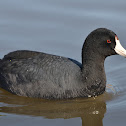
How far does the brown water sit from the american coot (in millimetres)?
165

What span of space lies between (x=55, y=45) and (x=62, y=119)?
3046 millimetres

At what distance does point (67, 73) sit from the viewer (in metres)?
6.57

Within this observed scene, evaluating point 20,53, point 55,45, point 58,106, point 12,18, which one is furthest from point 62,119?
point 12,18

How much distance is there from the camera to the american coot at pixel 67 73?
6508 mm

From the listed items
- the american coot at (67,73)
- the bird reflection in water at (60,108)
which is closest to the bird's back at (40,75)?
the american coot at (67,73)

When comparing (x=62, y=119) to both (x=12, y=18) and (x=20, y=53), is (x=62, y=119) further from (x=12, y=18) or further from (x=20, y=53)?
(x=12, y=18)

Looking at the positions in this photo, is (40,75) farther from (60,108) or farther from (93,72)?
(93,72)

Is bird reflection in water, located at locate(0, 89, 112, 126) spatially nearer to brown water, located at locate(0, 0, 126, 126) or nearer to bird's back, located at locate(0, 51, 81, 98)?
brown water, located at locate(0, 0, 126, 126)

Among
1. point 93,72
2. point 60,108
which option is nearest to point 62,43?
point 93,72

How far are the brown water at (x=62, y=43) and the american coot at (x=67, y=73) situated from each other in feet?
0.54

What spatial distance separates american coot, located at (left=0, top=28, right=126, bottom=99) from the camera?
6508mm

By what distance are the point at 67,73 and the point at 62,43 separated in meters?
2.24

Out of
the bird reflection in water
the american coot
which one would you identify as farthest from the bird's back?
the bird reflection in water

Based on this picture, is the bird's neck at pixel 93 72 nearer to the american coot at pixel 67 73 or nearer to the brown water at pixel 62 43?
the american coot at pixel 67 73
